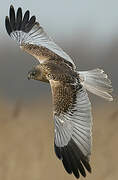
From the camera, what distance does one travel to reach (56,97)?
346 inches

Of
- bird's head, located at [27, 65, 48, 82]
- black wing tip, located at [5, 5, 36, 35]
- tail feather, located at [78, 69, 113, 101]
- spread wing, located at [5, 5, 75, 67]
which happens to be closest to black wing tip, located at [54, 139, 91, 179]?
tail feather, located at [78, 69, 113, 101]

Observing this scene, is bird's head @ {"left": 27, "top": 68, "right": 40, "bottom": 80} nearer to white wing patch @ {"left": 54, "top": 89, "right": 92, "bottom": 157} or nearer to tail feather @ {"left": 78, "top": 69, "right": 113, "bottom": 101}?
tail feather @ {"left": 78, "top": 69, "right": 113, "bottom": 101}

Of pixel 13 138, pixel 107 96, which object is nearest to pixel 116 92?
pixel 13 138

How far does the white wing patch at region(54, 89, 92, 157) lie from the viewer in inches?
335

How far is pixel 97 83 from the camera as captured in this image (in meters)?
9.23

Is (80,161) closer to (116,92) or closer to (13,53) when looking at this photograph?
(116,92)

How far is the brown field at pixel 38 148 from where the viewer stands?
33.8 ft

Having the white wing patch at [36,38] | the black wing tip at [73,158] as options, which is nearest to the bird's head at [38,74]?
the white wing patch at [36,38]

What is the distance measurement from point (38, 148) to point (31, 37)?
4.07 ft

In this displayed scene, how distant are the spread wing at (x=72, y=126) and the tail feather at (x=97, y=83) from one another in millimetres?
261

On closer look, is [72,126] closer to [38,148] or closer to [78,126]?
[78,126]

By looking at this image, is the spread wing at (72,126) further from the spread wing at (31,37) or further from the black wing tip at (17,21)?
the black wing tip at (17,21)

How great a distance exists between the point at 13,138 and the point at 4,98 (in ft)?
5.11

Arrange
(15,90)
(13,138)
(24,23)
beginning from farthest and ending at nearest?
(15,90) → (13,138) → (24,23)
